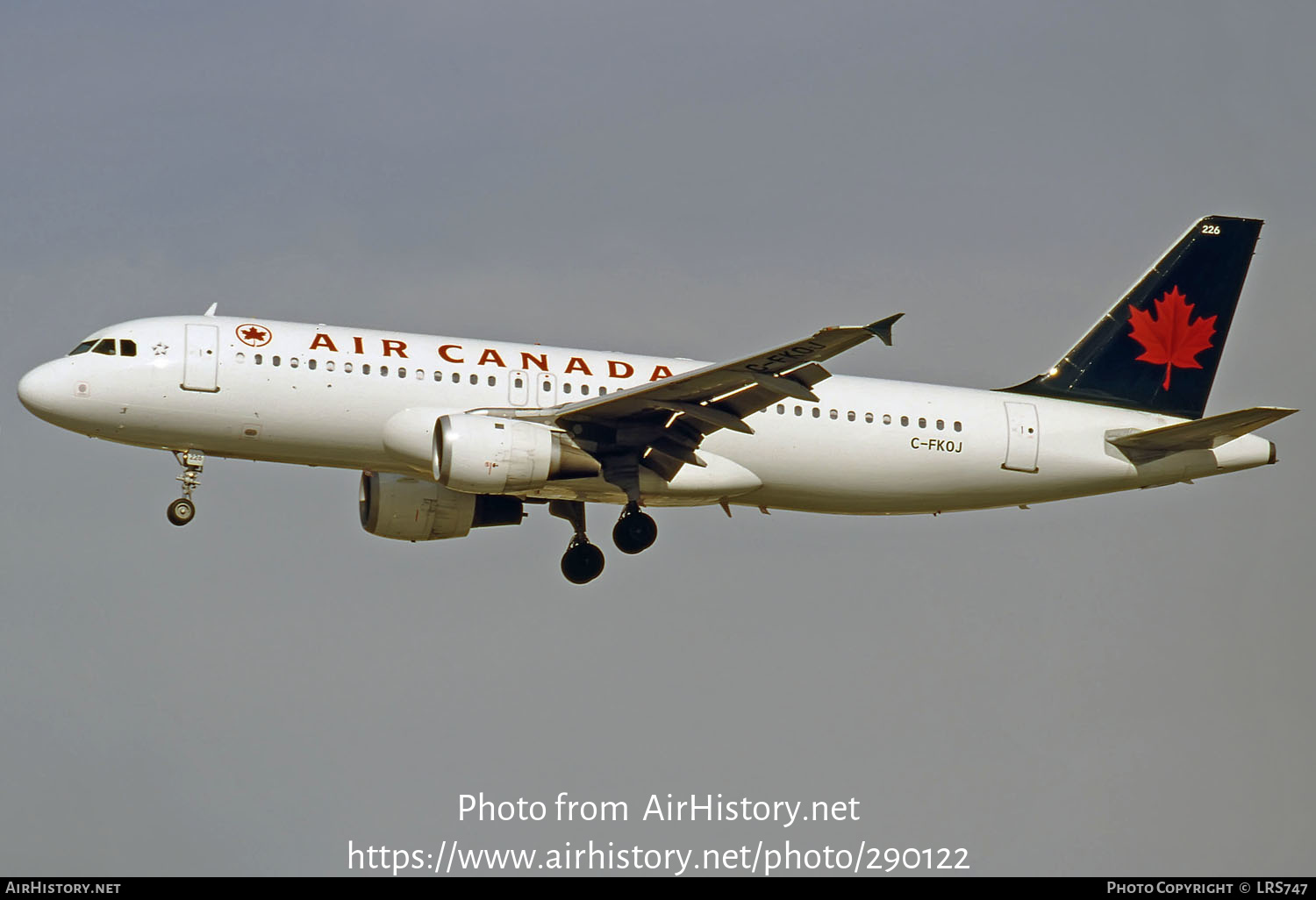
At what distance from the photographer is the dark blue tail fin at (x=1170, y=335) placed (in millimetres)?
39156

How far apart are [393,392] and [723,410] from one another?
639cm

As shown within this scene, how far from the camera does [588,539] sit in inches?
1500

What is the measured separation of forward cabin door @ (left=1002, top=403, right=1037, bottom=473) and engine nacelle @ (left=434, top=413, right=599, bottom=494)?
31.1 ft

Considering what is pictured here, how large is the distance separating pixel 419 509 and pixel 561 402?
16.0 ft

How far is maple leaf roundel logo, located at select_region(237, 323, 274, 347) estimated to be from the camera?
111 feet

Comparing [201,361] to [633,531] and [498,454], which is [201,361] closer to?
[498,454]

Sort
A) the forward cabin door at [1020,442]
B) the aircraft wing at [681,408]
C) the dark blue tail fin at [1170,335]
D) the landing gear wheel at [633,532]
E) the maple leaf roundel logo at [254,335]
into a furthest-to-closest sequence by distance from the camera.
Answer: the dark blue tail fin at [1170,335] → the forward cabin door at [1020,442] → the landing gear wheel at [633,532] → the maple leaf roundel logo at [254,335] → the aircraft wing at [681,408]

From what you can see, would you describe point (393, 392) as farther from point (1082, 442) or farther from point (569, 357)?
point (1082, 442)

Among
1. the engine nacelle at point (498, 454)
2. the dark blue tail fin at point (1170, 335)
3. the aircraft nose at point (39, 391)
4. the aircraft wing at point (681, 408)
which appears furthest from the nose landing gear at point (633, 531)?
the aircraft nose at point (39, 391)

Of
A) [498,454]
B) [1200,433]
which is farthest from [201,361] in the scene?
[1200,433]

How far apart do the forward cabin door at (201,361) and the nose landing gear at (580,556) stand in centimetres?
817

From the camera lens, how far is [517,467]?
33.2m

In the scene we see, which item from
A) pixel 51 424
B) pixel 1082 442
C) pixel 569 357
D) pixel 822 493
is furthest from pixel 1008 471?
pixel 51 424

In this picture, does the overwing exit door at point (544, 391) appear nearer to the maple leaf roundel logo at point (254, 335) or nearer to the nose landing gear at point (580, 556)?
the nose landing gear at point (580, 556)
